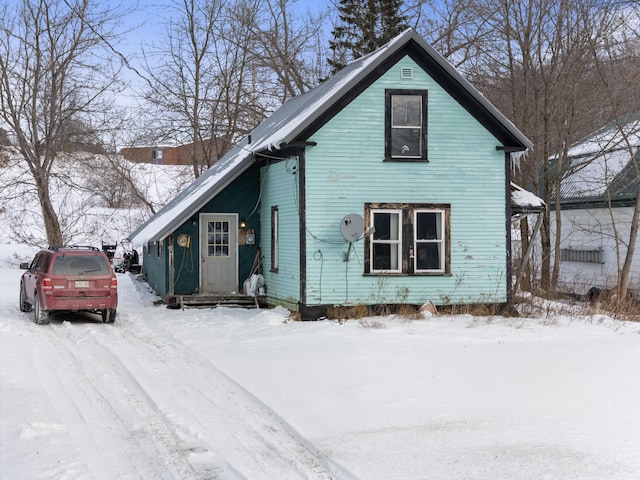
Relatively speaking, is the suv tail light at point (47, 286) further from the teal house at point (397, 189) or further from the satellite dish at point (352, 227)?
the satellite dish at point (352, 227)

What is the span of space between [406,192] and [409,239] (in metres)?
1.15

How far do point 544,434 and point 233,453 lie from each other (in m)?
3.26

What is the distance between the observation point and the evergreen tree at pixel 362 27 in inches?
1511

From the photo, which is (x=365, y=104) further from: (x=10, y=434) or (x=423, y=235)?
(x=10, y=434)

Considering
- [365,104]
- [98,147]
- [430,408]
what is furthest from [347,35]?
[430,408]

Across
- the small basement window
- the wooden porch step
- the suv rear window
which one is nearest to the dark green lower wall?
the wooden porch step

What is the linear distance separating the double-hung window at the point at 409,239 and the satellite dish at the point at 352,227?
73cm

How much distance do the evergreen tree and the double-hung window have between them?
22.2m

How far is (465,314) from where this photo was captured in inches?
679

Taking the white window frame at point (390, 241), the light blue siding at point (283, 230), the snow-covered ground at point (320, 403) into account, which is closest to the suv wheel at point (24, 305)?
the snow-covered ground at point (320, 403)

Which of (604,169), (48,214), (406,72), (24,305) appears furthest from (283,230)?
(48,214)

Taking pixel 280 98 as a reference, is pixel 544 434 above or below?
below

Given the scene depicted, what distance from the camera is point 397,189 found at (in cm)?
1741

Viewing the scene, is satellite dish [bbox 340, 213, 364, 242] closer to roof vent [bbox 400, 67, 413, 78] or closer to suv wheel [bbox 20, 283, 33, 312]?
roof vent [bbox 400, 67, 413, 78]
